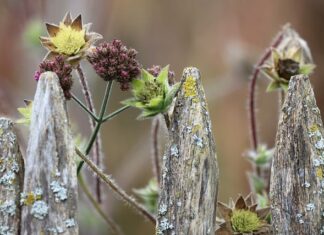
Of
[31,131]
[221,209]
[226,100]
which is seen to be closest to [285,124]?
[221,209]

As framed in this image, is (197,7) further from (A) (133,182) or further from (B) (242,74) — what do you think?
Result: (B) (242,74)

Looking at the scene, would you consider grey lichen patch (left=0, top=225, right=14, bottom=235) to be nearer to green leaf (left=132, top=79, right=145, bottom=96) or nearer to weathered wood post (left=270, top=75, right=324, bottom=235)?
green leaf (left=132, top=79, right=145, bottom=96)

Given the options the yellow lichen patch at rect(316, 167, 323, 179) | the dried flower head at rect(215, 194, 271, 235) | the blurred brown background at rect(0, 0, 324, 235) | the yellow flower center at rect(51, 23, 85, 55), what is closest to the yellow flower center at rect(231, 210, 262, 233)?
the dried flower head at rect(215, 194, 271, 235)

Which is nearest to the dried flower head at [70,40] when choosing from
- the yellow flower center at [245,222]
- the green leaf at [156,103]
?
the green leaf at [156,103]


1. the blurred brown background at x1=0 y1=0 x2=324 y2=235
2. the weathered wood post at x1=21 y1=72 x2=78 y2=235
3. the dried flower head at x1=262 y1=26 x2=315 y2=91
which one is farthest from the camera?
the blurred brown background at x1=0 y1=0 x2=324 y2=235

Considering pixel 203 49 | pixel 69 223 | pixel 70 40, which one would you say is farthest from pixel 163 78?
pixel 203 49

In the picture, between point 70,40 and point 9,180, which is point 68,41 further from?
point 9,180
